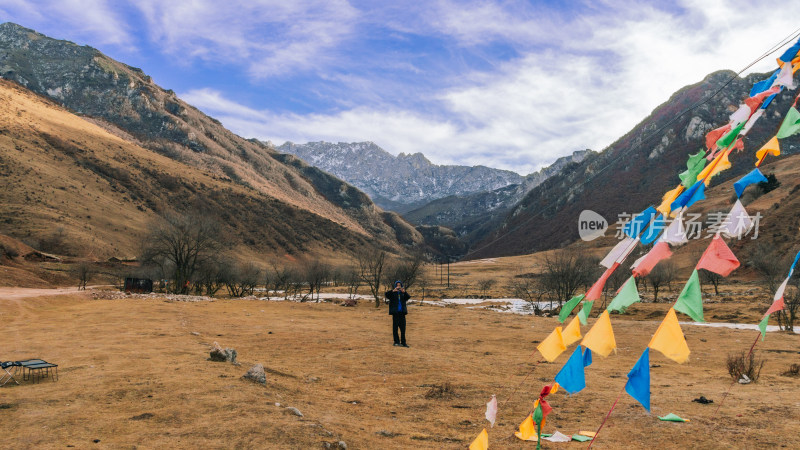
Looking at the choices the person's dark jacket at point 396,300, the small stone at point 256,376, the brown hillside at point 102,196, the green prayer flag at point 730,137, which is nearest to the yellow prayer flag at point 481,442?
the green prayer flag at point 730,137

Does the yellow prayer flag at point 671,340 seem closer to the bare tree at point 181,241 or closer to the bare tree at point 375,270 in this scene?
the bare tree at point 375,270

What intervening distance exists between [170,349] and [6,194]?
7664 centimetres

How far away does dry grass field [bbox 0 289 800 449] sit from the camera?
517 centimetres

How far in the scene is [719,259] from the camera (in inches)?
143

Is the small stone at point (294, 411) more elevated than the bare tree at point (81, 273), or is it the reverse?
the bare tree at point (81, 273)

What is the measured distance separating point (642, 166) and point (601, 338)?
578ft

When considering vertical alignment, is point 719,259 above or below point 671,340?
above

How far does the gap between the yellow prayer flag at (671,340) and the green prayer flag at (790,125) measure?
2092 mm

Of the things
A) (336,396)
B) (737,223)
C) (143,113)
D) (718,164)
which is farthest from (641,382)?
(143,113)

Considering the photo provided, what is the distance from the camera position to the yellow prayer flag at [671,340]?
3.41 metres

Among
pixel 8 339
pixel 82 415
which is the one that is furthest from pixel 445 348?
pixel 8 339

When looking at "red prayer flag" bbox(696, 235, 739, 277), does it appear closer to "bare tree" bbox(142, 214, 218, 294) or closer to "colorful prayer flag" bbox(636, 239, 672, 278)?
"colorful prayer flag" bbox(636, 239, 672, 278)

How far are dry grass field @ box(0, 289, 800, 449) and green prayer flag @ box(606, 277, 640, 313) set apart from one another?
2600 mm

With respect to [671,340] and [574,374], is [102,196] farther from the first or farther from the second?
[671,340]
